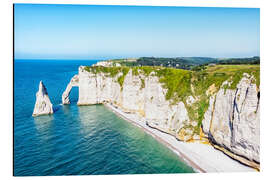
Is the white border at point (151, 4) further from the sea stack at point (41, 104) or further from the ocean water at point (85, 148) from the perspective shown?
the sea stack at point (41, 104)

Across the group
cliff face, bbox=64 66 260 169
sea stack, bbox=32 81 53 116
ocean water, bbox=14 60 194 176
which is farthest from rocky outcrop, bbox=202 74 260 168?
sea stack, bbox=32 81 53 116

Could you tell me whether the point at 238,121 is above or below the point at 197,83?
below

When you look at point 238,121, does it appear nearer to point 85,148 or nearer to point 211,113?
point 211,113

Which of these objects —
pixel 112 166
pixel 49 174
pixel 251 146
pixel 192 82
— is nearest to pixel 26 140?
pixel 49 174

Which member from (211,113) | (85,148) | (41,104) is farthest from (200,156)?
(41,104)

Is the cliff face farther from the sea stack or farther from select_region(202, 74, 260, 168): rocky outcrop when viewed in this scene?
the sea stack

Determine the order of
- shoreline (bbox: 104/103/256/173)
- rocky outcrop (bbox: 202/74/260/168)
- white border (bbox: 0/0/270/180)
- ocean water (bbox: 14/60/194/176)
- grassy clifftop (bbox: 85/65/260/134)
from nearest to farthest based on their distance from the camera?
white border (bbox: 0/0/270/180), rocky outcrop (bbox: 202/74/260/168), shoreline (bbox: 104/103/256/173), ocean water (bbox: 14/60/194/176), grassy clifftop (bbox: 85/65/260/134)

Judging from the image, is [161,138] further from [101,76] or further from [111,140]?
[101,76]
